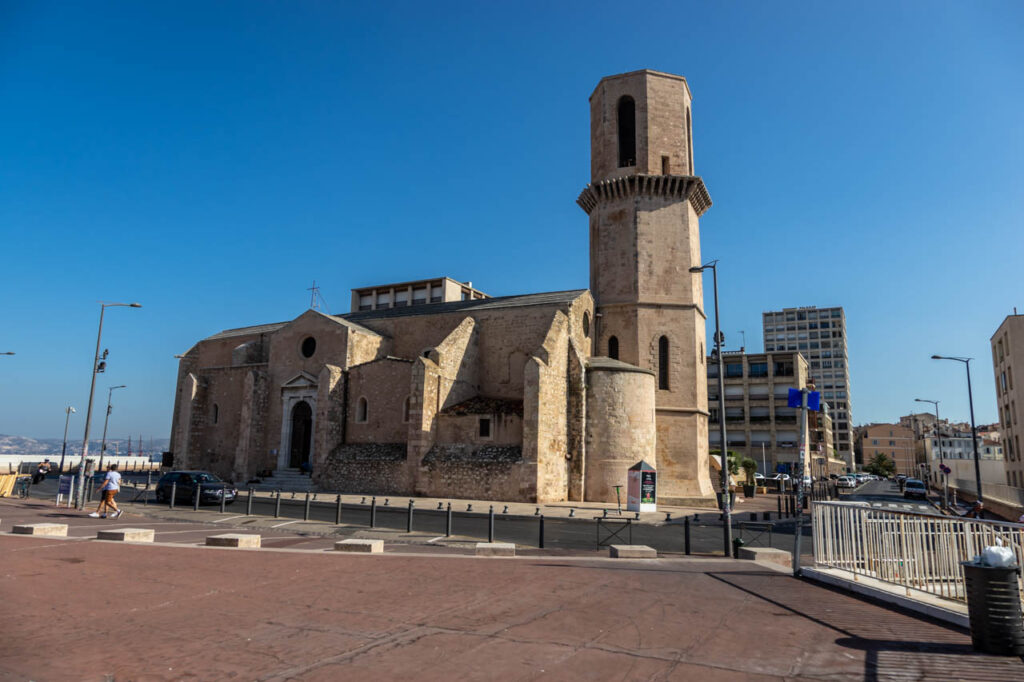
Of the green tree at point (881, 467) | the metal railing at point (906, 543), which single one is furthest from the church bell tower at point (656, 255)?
the green tree at point (881, 467)

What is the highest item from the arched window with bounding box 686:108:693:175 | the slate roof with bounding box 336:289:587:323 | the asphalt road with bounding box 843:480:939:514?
the arched window with bounding box 686:108:693:175

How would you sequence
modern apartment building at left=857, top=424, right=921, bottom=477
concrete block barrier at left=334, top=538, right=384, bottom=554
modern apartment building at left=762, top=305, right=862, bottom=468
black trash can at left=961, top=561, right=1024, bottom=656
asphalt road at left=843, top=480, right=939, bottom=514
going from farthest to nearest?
modern apartment building at left=857, top=424, right=921, bottom=477, modern apartment building at left=762, top=305, right=862, bottom=468, concrete block barrier at left=334, top=538, right=384, bottom=554, asphalt road at left=843, top=480, right=939, bottom=514, black trash can at left=961, top=561, right=1024, bottom=656

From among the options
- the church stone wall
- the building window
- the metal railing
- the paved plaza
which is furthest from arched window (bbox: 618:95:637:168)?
the paved plaza

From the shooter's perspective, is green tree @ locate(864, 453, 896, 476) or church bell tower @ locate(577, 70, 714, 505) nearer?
church bell tower @ locate(577, 70, 714, 505)

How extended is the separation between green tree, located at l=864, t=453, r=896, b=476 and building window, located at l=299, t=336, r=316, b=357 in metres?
107

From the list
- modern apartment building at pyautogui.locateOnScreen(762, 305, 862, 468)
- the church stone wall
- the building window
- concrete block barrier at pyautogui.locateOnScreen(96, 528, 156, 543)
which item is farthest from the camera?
modern apartment building at pyautogui.locateOnScreen(762, 305, 862, 468)

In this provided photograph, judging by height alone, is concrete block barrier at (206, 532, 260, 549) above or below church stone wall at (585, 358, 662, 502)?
below

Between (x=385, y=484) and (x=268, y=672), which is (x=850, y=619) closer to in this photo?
(x=268, y=672)

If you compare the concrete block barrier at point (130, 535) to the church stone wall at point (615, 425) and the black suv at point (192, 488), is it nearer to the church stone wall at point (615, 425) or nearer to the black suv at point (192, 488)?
the black suv at point (192, 488)

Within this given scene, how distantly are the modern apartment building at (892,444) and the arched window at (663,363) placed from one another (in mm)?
111794

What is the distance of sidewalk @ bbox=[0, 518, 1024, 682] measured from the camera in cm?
520

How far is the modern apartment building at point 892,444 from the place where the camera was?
120 metres

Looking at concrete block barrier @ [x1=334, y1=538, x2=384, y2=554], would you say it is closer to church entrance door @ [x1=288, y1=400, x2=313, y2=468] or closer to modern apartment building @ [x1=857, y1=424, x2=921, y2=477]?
church entrance door @ [x1=288, y1=400, x2=313, y2=468]

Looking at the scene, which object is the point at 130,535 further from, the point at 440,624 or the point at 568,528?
the point at 568,528
